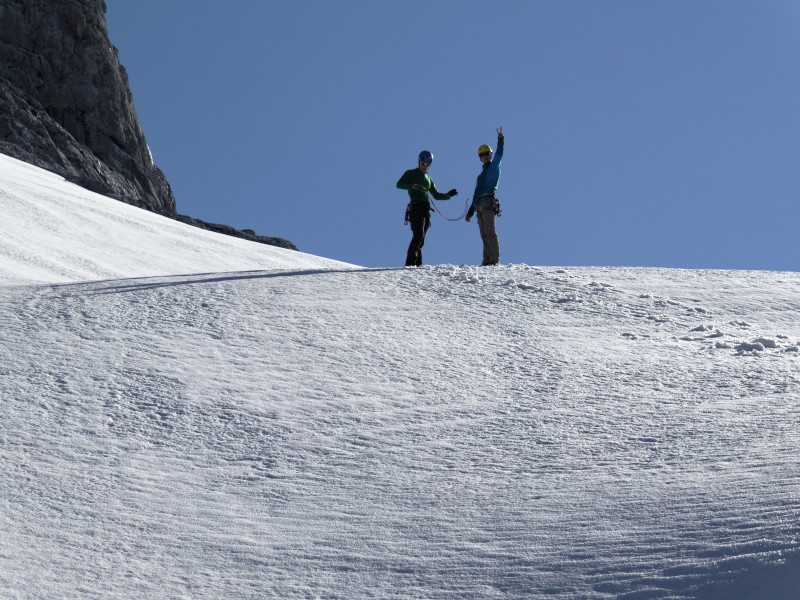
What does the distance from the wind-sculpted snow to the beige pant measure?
3.41 m

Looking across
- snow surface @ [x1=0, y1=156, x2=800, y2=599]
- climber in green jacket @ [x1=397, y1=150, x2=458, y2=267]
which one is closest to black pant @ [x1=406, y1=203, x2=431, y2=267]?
climber in green jacket @ [x1=397, y1=150, x2=458, y2=267]

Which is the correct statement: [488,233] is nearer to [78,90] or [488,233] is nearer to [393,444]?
[393,444]

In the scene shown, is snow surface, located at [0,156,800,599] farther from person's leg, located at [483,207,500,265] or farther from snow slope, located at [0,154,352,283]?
snow slope, located at [0,154,352,283]

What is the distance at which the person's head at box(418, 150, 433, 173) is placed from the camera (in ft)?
35.4

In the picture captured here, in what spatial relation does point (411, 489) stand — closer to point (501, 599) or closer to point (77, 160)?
point (501, 599)

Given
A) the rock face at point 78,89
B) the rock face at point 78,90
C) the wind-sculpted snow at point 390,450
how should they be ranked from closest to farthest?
the wind-sculpted snow at point 390,450, the rock face at point 78,90, the rock face at point 78,89

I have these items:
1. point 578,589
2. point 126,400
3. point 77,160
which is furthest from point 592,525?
point 77,160

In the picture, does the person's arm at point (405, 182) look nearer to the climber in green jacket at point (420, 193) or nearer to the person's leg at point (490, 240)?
the climber in green jacket at point (420, 193)

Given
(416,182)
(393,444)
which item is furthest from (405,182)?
(393,444)

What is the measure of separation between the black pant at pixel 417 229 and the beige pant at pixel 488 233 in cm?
68

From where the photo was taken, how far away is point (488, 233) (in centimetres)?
1085

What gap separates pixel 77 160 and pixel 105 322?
38454 mm

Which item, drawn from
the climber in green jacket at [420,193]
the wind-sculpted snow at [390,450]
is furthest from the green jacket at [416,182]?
the wind-sculpted snow at [390,450]

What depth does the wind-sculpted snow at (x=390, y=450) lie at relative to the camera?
2988 millimetres
